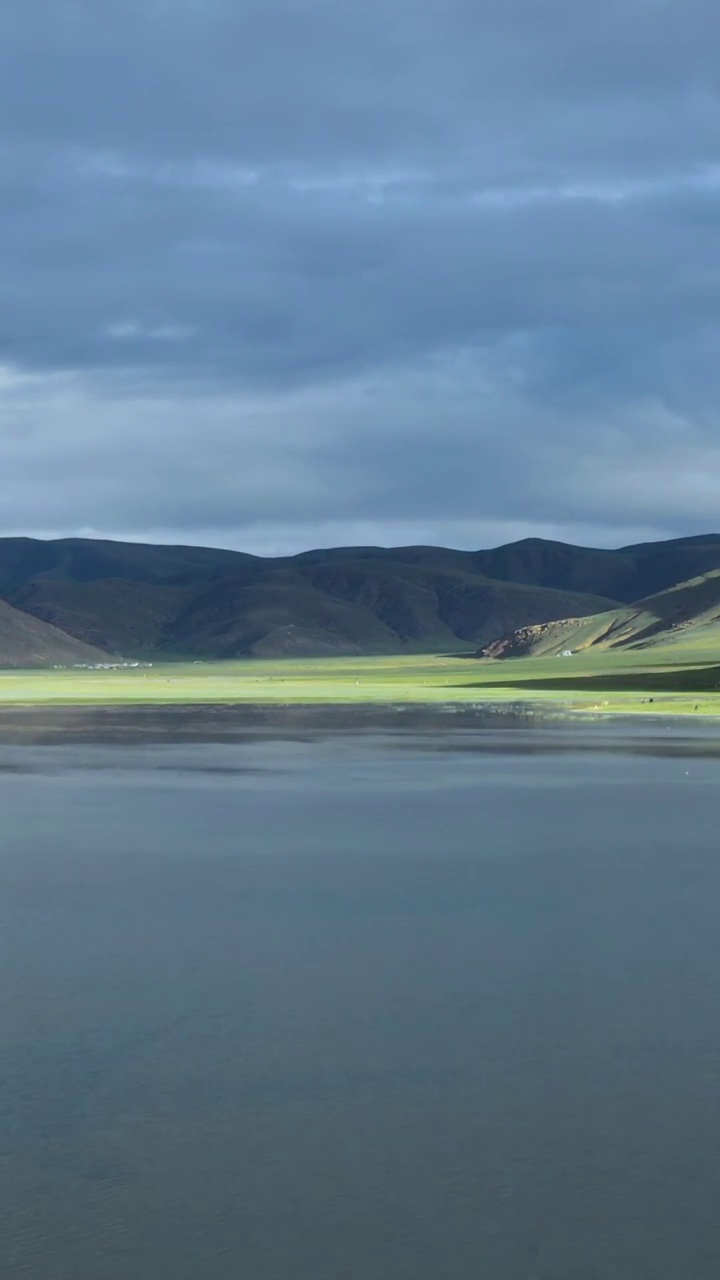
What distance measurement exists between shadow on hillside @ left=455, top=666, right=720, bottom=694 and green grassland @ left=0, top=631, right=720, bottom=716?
8 cm

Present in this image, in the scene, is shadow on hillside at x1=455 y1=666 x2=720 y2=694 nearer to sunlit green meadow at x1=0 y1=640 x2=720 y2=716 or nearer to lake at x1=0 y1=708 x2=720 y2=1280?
sunlit green meadow at x1=0 y1=640 x2=720 y2=716

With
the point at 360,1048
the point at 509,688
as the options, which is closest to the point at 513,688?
the point at 509,688

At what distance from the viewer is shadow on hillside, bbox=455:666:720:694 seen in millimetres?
115000

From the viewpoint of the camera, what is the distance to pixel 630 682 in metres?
124

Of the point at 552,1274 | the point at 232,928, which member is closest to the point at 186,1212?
the point at 552,1274

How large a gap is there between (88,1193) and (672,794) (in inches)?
1237

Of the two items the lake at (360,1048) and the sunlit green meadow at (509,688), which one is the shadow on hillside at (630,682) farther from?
the lake at (360,1048)

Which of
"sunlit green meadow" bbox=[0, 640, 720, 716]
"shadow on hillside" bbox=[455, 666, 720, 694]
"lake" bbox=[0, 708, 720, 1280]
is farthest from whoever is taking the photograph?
"shadow on hillside" bbox=[455, 666, 720, 694]

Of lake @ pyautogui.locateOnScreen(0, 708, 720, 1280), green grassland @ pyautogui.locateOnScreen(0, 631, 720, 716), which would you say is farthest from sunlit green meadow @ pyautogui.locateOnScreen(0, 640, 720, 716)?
lake @ pyautogui.locateOnScreen(0, 708, 720, 1280)

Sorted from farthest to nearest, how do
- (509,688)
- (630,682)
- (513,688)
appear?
1. (509,688)
2. (513,688)
3. (630,682)

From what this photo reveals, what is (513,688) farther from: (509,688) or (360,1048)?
(360,1048)

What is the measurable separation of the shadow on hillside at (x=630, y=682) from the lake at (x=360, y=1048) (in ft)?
261

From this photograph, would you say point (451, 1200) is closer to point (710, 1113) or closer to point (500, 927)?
point (710, 1113)

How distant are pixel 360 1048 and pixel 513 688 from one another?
4464 inches
